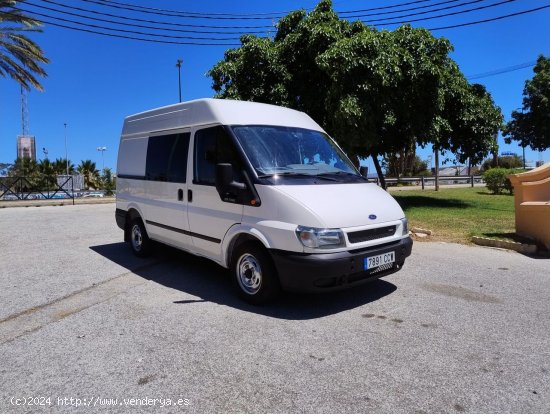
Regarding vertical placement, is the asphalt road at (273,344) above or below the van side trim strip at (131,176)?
below

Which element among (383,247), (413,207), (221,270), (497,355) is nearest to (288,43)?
(413,207)

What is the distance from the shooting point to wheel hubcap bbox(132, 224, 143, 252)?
718 cm

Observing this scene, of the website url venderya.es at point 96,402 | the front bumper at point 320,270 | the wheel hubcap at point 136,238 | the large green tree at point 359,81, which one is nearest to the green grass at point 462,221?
the large green tree at point 359,81

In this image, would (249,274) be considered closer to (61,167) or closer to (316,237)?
(316,237)

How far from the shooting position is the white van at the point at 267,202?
13.7 feet

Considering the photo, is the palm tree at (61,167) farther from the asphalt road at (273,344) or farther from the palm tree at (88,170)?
the asphalt road at (273,344)

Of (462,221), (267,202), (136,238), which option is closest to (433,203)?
(462,221)

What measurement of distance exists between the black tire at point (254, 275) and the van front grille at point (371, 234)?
87 centimetres

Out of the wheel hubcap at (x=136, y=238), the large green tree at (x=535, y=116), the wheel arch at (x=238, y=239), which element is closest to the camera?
the wheel arch at (x=238, y=239)

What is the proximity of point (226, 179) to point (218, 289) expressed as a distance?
1549 mm

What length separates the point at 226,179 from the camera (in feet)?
14.9

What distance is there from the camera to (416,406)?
2.74 meters

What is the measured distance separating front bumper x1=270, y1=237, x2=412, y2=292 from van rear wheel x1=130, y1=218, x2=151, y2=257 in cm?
343

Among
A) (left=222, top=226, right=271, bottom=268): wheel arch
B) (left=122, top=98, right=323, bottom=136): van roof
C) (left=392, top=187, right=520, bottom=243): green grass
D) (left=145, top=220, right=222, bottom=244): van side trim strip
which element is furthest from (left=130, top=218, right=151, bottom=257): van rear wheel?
(left=392, top=187, right=520, bottom=243): green grass
